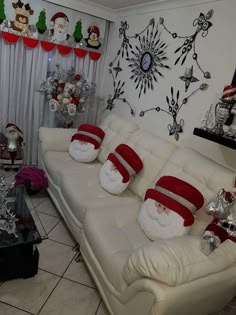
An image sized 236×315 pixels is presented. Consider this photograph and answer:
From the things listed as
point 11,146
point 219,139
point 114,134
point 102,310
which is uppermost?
point 219,139

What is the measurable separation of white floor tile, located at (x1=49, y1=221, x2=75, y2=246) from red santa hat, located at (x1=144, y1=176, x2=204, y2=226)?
0.89 metres

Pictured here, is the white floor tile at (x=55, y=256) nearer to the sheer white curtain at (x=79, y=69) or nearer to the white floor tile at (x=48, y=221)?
the white floor tile at (x=48, y=221)

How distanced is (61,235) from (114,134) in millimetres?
1087

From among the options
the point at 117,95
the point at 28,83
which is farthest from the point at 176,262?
the point at 28,83

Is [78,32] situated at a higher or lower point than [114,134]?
higher

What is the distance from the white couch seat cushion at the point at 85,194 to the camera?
1.86m

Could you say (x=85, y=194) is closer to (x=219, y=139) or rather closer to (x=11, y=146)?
(x=219, y=139)

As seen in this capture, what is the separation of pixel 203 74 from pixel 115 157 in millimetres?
957

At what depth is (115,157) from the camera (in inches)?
85.2

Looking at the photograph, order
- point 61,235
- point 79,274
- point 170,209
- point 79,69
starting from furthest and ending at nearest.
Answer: point 79,69
point 61,235
point 79,274
point 170,209

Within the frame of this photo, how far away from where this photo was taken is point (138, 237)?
161cm

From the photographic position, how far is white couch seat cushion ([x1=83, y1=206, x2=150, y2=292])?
4.50 feet

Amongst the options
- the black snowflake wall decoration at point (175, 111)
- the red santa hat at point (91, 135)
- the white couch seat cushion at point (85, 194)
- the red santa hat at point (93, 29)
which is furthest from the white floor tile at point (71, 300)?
the red santa hat at point (93, 29)

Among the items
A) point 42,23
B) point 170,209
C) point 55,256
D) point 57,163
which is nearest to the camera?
point 170,209
